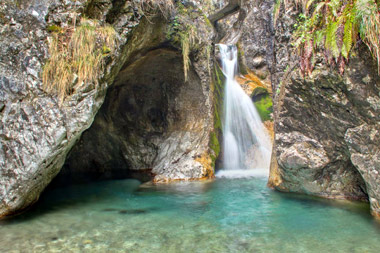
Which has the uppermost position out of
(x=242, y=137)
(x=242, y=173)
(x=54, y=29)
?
(x=54, y=29)

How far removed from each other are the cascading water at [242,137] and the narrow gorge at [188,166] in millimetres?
1725

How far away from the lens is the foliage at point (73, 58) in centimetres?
564

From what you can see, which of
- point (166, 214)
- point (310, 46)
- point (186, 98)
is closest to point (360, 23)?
point (310, 46)

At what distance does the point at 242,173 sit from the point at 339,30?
6975 mm

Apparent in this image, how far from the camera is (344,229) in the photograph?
4.52 m

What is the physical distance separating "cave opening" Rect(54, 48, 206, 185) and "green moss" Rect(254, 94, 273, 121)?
390 cm

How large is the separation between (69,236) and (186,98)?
7.70 meters

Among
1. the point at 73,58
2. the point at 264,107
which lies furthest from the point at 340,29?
the point at 264,107

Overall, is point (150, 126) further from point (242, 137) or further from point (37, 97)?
point (37, 97)

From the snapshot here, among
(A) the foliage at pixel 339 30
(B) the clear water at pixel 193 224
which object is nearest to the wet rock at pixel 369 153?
(B) the clear water at pixel 193 224

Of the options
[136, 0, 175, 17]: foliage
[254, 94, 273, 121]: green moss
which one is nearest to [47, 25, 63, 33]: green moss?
[136, 0, 175, 17]: foliage

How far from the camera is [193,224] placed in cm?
496

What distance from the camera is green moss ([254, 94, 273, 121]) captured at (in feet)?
44.8

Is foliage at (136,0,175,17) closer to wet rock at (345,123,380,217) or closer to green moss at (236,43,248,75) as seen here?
wet rock at (345,123,380,217)
